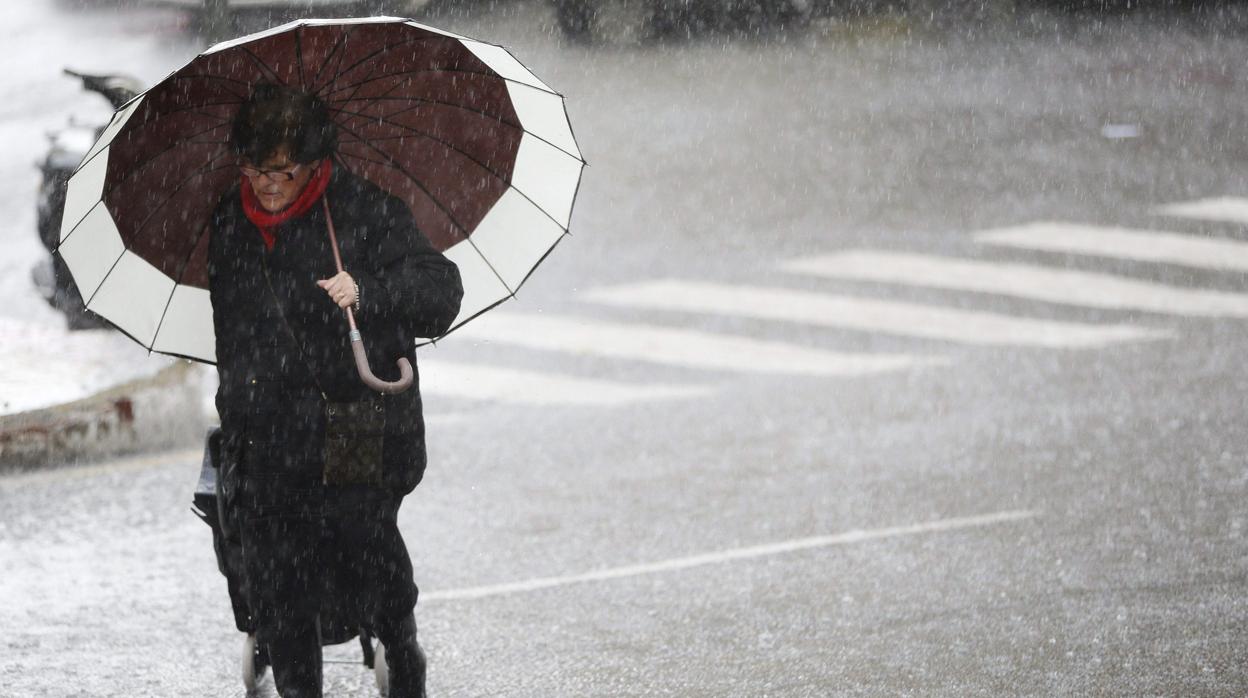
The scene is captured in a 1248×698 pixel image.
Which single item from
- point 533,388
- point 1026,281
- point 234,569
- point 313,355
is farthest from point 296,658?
point 1026,281

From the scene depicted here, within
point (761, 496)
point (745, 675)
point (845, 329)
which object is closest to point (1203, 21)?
point (845, 329)

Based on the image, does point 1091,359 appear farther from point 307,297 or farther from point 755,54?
point 755,54

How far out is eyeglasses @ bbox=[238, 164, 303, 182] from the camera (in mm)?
4152

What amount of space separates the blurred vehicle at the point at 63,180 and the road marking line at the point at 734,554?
3584 mm

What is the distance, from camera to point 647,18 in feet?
54.5

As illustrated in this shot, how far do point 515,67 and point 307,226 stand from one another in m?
0.70

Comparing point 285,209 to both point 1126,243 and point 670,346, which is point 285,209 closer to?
point 670,346

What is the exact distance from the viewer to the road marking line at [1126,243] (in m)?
11.1

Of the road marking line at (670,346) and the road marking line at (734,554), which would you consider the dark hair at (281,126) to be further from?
the road marking line at (670,346)

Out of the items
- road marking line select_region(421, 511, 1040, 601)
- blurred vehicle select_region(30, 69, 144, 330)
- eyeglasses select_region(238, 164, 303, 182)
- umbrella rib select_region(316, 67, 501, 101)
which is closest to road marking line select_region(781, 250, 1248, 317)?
road marking line select_region(421, 511, 1040, 601)

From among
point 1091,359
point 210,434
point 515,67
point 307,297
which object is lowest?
point 1091,359

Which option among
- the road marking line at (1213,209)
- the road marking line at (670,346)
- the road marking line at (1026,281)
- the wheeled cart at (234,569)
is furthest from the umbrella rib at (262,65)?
the road marking line at (1213,209)

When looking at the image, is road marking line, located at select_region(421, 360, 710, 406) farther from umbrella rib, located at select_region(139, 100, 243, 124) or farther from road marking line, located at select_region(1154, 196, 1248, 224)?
road marking line, located at select_region(1154, 196, 1248, 224)

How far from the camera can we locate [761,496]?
7188 mm
